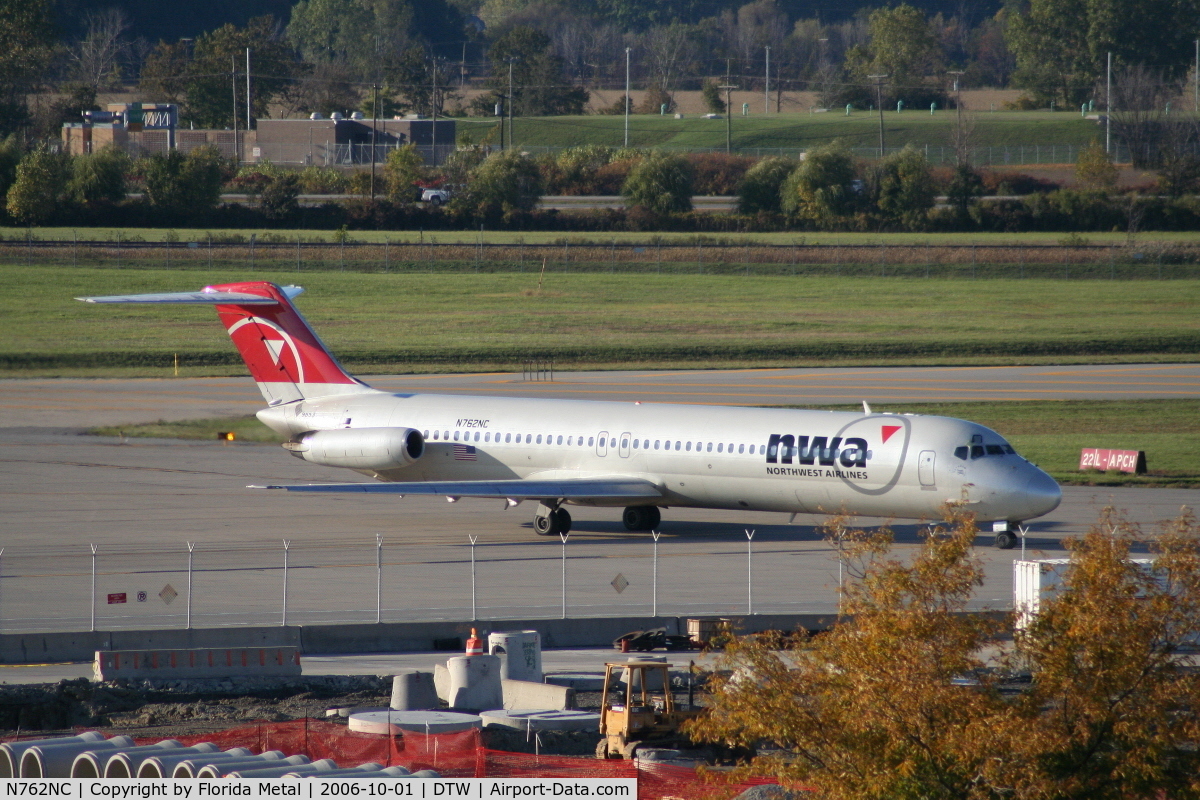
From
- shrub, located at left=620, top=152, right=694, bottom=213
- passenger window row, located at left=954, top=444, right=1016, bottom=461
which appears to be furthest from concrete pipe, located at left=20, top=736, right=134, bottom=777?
shrub, located at left=620, top=152, right=694, bottom=213

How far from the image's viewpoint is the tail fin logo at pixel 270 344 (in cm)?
4066

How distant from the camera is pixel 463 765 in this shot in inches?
667

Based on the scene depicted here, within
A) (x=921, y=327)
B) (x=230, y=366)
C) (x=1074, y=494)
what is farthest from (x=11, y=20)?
(x=1074, y=494)

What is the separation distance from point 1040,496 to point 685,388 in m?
31.6

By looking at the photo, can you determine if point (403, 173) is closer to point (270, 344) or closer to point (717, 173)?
point (717, 173)

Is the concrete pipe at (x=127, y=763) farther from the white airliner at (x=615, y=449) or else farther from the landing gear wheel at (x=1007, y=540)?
the landing gear wheel at (x=1007, y=540)

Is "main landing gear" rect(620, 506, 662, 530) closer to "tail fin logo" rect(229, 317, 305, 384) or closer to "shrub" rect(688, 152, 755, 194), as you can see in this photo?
"tail fin logo" rect(229, 317, 305, 384)

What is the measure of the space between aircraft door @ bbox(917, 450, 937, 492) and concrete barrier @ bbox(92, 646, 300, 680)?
14709 mm

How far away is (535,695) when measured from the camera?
21.4 meters

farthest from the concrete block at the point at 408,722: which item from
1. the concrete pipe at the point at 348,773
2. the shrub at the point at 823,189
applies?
the shrub at the point at 823,189

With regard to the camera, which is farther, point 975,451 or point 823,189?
point 823,189

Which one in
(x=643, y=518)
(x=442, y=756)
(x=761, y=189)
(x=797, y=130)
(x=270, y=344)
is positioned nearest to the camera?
(x=442, y=756)

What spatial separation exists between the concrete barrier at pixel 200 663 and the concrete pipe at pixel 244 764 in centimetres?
727

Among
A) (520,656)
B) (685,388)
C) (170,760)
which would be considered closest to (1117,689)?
(170,760)
